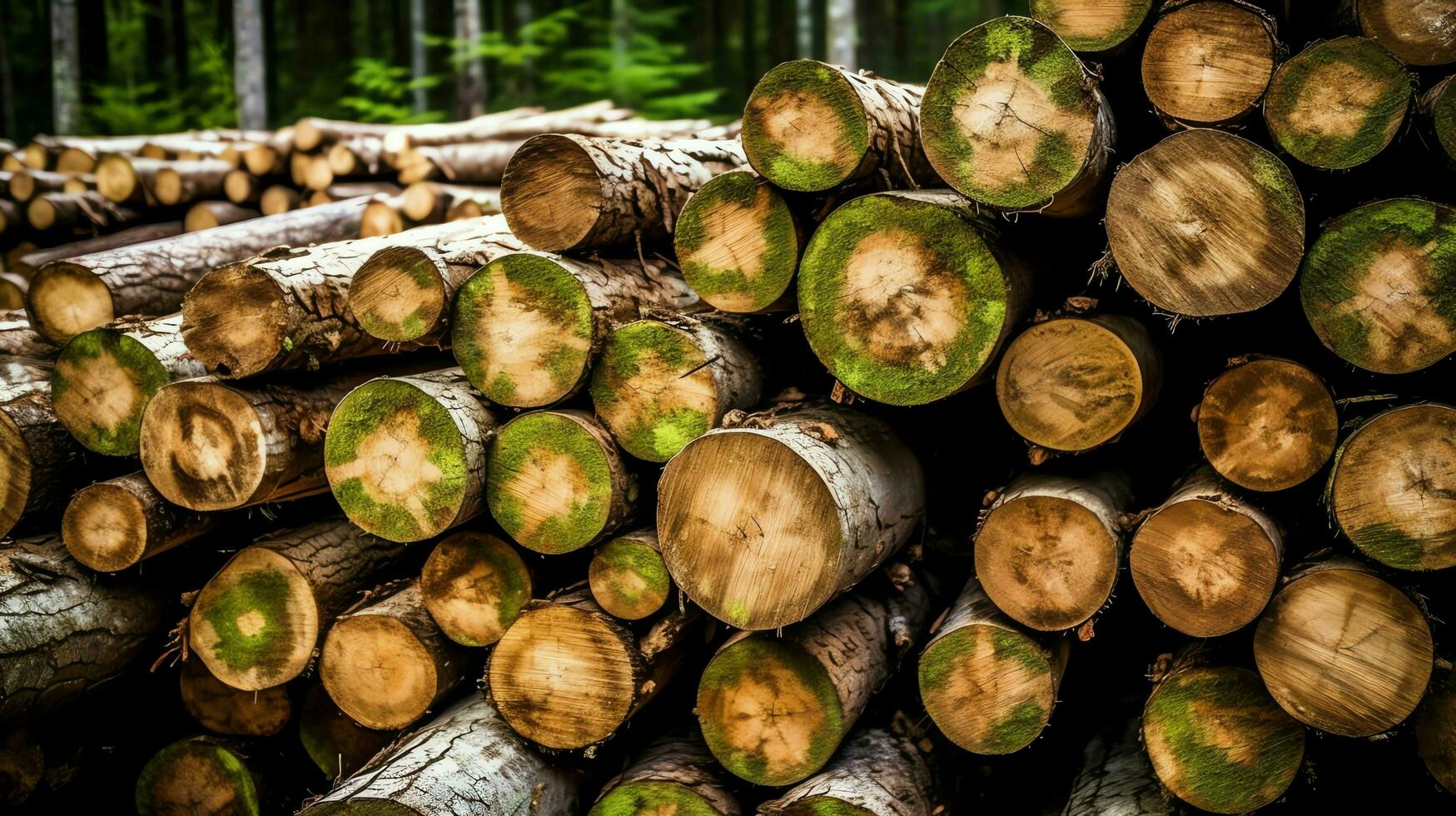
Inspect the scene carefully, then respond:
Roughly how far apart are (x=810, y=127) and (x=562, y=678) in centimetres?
174

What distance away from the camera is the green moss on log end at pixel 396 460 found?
9.61 feet

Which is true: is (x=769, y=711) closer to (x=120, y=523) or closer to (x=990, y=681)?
(x=990, y=681)

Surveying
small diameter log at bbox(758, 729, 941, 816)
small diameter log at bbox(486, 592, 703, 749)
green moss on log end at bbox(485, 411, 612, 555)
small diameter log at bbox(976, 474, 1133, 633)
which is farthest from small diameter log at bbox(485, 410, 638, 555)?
small diameter log at bbox(976, 474, 1133, 633)

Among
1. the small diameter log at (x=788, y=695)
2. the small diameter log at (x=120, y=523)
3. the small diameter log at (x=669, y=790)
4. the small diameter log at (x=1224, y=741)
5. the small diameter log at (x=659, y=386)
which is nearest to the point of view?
the small diameter log at (x=1224, y=741)

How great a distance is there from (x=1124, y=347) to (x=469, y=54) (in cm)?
1143

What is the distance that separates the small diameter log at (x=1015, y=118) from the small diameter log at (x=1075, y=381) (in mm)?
353

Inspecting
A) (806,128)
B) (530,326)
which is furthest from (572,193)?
(806,128)

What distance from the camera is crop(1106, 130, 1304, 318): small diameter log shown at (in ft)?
7.85

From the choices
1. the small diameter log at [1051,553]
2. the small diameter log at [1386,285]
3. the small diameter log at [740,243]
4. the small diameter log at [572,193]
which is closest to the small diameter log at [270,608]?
the small diameter log at [572,193]

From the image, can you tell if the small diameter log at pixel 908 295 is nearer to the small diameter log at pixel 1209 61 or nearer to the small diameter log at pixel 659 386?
the small diameter log at pixel 659 386

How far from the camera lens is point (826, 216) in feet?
9.14

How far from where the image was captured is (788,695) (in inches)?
109

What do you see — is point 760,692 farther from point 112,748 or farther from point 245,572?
point 112,748

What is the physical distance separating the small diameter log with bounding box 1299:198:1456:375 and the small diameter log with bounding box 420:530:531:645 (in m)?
2.34
